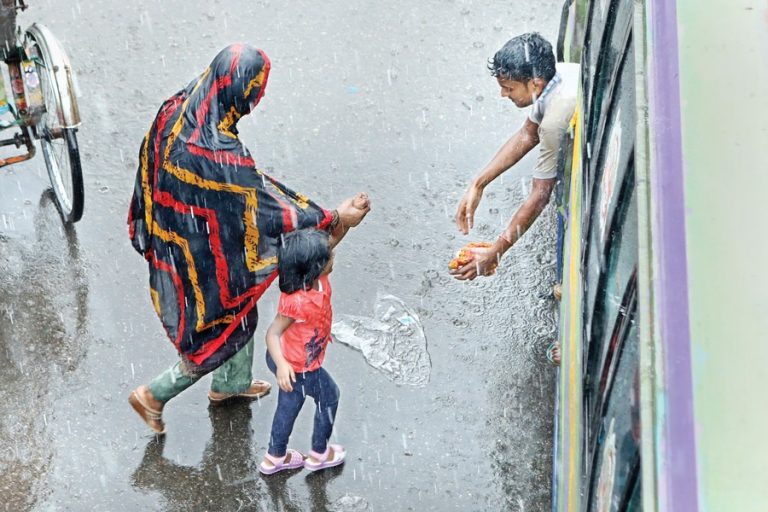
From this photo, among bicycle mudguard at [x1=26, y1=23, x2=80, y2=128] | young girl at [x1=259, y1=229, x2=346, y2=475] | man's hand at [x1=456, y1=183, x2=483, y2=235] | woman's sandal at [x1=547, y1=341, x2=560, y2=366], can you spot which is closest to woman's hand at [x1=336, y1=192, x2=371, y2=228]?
young girl at [x1=259, y1=229, x2=346, y2=475]

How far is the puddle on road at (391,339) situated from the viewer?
448 centimetres

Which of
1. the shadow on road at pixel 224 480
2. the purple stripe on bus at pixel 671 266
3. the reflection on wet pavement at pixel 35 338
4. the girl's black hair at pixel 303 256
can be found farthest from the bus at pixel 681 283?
the reflection on wet pavement at pixel 35 338

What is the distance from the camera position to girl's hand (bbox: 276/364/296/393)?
3.49 m

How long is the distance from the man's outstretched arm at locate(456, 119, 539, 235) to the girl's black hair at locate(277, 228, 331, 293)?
903 millimetres

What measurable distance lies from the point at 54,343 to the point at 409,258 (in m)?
1.77

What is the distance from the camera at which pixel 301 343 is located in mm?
3492

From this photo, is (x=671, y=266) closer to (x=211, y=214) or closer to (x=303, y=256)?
(x=303, y=256)

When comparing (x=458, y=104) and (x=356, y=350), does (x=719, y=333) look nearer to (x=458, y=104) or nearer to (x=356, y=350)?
(x=356, y=350)

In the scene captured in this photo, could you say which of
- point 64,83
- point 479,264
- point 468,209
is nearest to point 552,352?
point 479,264

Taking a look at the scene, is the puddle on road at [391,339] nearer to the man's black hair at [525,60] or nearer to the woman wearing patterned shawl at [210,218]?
the woman wearing patterned shawl at [210,218]

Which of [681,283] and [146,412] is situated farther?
[146,412]

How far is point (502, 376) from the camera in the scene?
4.46m

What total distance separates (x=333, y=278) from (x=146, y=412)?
1.30 m

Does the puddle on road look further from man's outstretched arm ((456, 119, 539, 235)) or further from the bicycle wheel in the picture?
the bicycle wheel
